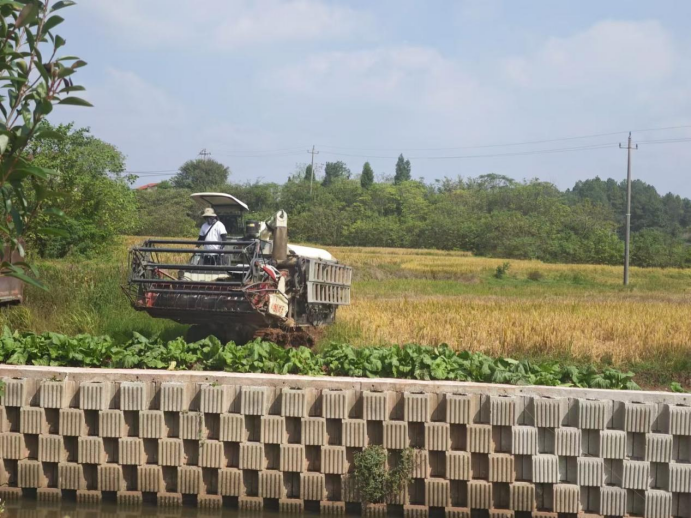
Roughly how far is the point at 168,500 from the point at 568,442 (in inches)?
156

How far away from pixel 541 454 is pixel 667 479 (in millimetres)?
1207

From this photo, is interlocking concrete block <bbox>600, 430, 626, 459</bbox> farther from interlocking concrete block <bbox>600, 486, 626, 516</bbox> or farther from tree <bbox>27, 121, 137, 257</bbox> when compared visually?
tree <bbox>27, 121, 137, 257</bbox>

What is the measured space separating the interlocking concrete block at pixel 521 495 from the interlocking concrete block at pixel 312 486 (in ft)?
5.96

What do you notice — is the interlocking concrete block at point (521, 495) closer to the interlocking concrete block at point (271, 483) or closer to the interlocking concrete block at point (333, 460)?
the interlocking concrete block at point (333, 460)

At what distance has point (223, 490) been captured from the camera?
7988 mm

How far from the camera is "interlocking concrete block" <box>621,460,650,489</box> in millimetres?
7734

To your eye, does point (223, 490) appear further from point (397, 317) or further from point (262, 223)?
point (397, 317)

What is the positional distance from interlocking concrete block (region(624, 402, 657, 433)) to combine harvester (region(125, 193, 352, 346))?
19.5 feet

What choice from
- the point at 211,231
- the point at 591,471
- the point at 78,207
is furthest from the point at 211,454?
the point at 78,207

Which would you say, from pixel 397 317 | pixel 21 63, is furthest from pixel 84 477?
pixel 397 317

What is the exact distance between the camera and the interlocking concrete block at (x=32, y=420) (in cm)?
806

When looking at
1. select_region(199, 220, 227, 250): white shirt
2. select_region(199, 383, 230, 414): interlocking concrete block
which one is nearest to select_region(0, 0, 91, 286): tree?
select_region(199, 383, 230, 414): interlocking concrete block

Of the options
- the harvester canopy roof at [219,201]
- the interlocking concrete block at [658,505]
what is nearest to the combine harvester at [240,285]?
the harvester canopy roof at [219,201]

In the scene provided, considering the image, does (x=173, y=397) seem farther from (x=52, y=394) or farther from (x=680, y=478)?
(x=680, y=478)
